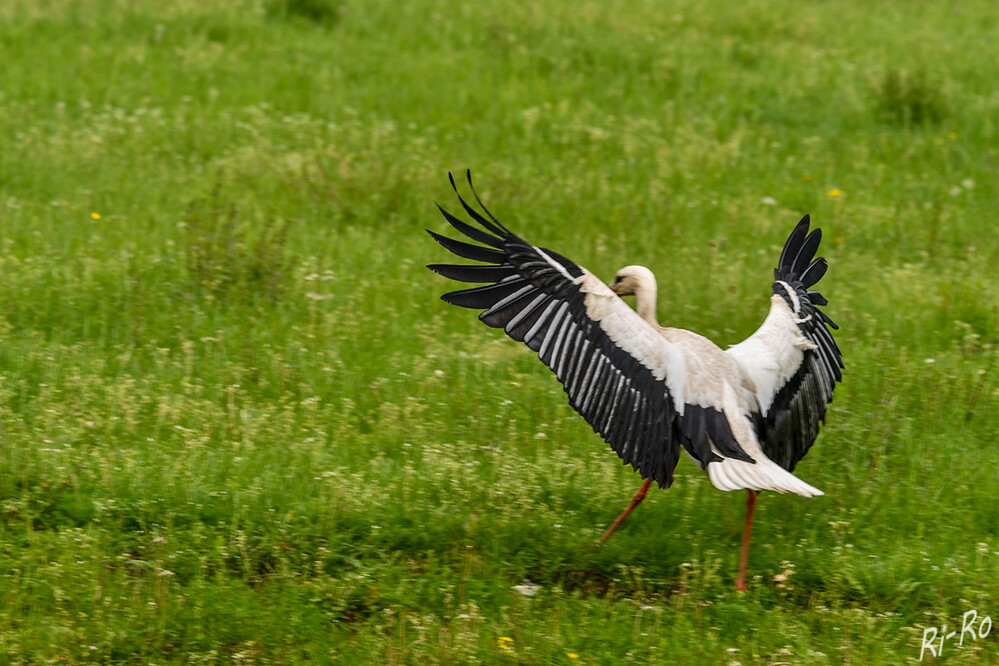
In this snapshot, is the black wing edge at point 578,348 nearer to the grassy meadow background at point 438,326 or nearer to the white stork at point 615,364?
the white stork at point 615,364

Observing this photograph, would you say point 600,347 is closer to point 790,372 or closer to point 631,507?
point 631,507

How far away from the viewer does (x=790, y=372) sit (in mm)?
5598

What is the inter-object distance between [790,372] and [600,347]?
1.03 m

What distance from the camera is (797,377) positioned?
5637 mm

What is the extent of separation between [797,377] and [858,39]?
944 centimetres

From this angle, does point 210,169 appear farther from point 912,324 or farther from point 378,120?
point 912,324

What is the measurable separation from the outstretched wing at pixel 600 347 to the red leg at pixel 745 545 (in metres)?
0.50

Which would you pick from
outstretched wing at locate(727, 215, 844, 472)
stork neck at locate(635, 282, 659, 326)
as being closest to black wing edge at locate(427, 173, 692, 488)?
outstretched wing at locate(727, 215, 844, 472)

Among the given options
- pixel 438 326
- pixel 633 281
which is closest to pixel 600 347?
pixel 633 281

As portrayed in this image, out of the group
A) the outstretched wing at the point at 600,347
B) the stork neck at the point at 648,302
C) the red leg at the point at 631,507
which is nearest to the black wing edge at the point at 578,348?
the outstretched wing at the point at 600,347

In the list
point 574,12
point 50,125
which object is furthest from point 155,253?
point 574,12

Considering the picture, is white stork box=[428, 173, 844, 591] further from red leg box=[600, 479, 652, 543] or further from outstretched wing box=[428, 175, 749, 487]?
red leg box=[600, 479, 652, 543]

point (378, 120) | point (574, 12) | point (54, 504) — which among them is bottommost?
point (54, 504)

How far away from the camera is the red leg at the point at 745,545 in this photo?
5262 millimetres
